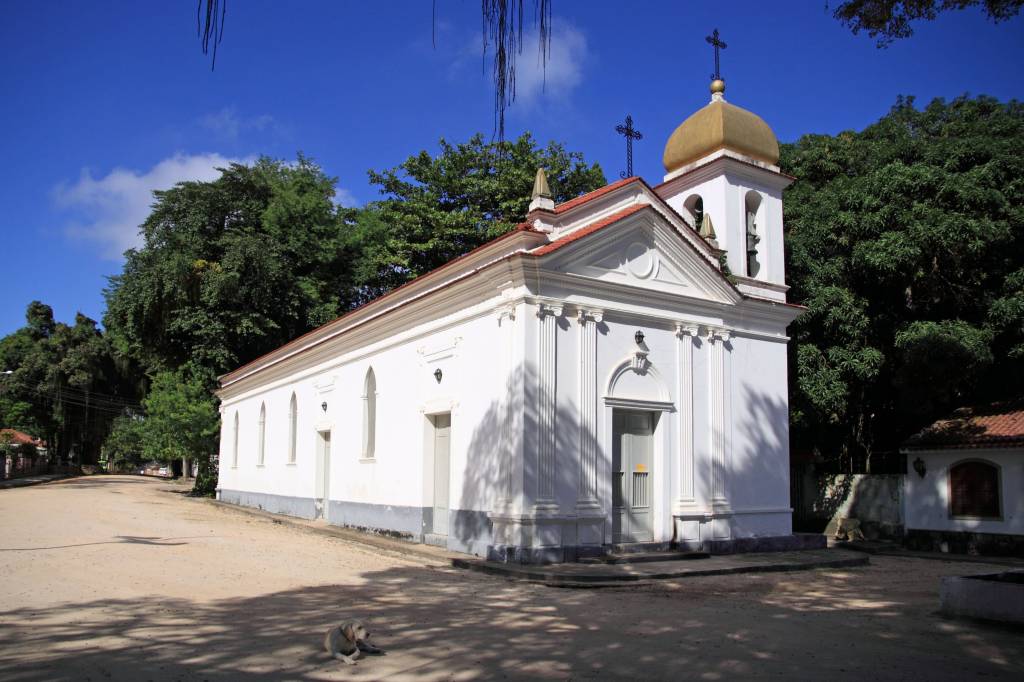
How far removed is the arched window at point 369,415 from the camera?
66.0 ft

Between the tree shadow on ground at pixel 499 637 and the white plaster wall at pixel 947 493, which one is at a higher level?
the white plaster wall at pixel 947 493

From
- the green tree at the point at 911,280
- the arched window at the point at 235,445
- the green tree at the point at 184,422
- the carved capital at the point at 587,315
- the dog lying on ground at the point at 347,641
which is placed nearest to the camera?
the dog lying on ground at the point at 347,641

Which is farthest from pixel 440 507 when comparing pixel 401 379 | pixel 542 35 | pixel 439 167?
pixel 439 167

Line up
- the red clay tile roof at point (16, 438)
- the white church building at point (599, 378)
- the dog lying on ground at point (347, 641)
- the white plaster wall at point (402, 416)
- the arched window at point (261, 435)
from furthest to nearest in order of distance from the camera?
the red clay tile roof at point (16, 438) < the arched window at point (261, 435) < the white plaster wall at point (402, 416) < the white church building at point (599, 378) < the dog lying on ground at point (347, 641)

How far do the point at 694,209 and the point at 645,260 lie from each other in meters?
4.19

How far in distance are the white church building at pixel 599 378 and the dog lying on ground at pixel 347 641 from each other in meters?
6.47

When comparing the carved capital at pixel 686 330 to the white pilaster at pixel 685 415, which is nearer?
the white pilaster at pixel 685 415

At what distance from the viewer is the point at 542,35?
3.72 meters

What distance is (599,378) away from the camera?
14.8 metres

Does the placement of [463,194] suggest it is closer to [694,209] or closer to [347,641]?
[694,209]

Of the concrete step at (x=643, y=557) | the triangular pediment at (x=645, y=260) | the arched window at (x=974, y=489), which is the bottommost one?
the concrete step at (x=643, y=557)

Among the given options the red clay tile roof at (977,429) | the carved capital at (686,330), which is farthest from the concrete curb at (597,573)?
the red clay tile roof at (977,429)

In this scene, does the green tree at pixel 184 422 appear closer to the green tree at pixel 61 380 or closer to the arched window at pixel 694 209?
the green tree at pixel 61 380

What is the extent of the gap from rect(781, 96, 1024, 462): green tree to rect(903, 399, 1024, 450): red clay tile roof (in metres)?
0.82
